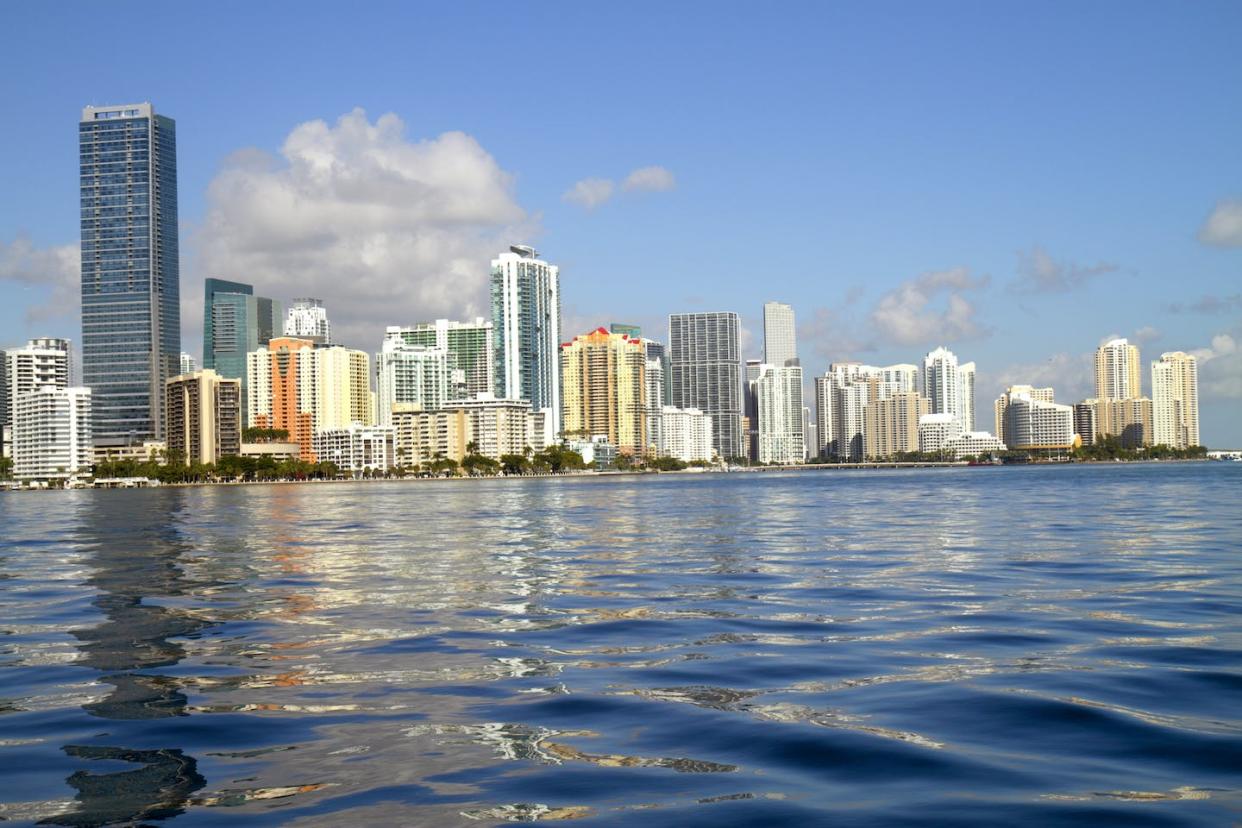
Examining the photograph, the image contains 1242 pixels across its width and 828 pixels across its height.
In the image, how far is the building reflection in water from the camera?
27.9 feet

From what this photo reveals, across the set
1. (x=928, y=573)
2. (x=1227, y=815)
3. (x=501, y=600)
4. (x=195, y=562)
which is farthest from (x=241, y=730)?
(x=195, y=562)

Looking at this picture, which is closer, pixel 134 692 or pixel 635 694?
pixel 635 694

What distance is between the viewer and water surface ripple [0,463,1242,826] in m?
8.48

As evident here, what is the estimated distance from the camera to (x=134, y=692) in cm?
1292

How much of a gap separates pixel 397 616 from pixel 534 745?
9.87 metres

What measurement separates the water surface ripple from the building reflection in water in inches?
1.7

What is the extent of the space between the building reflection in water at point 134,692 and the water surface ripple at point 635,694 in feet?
0.15

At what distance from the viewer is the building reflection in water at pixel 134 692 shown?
8516mm

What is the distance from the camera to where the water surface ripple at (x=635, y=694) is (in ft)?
27.8

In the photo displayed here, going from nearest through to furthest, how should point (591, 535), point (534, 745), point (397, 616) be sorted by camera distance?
point (534, 745)
point (397, 616)
point (591, 535)

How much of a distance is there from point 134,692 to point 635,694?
566cm

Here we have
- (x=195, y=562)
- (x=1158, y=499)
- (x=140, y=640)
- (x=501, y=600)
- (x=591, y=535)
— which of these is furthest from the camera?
(x=1158, y=499)

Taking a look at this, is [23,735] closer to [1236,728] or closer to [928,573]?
[1236,728]

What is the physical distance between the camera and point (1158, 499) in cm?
6788
